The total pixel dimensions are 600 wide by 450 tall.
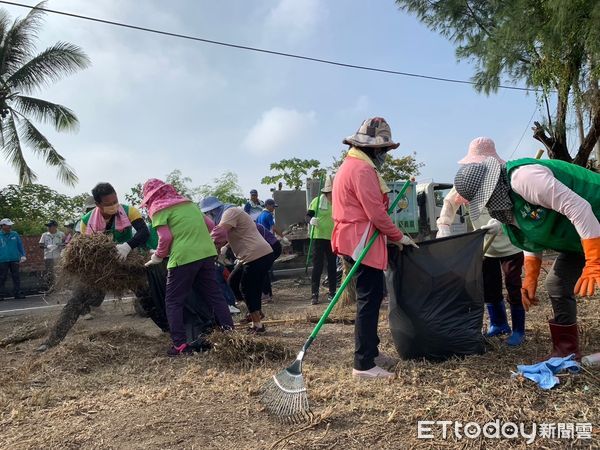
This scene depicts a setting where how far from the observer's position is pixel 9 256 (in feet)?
33.1

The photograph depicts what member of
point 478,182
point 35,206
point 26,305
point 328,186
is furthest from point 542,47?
point 35,206

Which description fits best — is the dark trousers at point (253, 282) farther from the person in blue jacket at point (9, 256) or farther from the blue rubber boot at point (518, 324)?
the person in blue jacket at point (9, 256)

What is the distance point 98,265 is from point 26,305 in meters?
5.60

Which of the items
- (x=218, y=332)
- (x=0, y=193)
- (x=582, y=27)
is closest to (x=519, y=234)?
(x=218, y=332)

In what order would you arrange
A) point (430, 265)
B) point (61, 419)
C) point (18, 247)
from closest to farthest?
point (61, 419), point (430, 265), point (18, 247)

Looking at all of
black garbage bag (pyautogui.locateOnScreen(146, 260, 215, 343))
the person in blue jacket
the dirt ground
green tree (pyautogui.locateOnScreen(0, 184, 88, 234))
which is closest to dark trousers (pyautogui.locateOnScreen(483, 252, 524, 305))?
the dirt ground

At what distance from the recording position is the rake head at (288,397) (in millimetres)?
2592

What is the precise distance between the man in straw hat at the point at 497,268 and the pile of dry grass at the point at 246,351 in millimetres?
1616

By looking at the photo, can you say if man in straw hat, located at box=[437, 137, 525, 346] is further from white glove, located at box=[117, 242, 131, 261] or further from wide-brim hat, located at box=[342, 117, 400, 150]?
white glove, located at box=[117, 242, 131, 261]

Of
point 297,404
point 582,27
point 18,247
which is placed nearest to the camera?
point 297,404

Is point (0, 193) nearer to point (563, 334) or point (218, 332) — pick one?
point (218, 332)

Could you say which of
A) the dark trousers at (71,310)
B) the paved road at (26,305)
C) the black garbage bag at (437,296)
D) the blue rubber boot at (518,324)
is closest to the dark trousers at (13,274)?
the paved road at (26,305)

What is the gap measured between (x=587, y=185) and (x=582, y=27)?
15.9 ft

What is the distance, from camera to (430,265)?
3.35 metres
